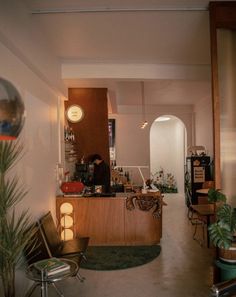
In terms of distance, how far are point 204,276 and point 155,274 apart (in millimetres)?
644

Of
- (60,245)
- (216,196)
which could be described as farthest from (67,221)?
(216,196)

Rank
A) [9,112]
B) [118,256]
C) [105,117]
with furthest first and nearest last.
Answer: [105,117] → [118,256] → [9,112]

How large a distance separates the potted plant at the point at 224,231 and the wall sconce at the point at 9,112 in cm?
203

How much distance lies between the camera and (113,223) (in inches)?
191

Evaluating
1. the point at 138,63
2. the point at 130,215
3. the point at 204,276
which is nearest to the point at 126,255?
the point at 130,215

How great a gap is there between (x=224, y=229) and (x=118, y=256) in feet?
7.17

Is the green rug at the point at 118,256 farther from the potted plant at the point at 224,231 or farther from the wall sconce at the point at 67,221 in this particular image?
the potted plant at the point at 224,231

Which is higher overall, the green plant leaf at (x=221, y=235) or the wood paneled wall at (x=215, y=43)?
the wood paneled wall at (x=215, y=43)

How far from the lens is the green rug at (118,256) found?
13.2 ft

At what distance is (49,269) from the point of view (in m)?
2.51

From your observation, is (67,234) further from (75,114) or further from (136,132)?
(136,132)

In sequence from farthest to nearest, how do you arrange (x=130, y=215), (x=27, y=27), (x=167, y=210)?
(x=167, y=210), (x=130, y=215), (x=27, y=27)

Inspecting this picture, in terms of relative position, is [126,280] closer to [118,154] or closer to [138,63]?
[138,63]

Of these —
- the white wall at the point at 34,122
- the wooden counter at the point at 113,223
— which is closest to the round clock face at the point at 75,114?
the white wall at the point at 34,122
